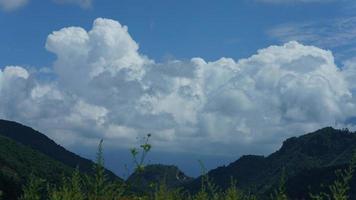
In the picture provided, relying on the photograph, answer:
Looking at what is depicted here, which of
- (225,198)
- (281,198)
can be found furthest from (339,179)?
(225,198)

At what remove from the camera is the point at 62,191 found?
1074 centimetres

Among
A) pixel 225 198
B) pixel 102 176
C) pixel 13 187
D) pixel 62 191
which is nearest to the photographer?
pixel 102 176

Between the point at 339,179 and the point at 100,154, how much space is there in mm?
3968

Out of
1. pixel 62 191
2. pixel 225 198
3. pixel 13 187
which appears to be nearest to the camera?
pixel 62 191

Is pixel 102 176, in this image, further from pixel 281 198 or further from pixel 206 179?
Result: pixel 281 198

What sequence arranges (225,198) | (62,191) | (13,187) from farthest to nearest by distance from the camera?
(13,187)
(225,198)
(62,191)

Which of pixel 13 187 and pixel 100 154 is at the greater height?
pixel 13 187

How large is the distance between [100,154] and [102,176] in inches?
Result: 16.0

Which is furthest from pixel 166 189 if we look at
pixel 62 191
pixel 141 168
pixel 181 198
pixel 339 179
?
pixel 339 179

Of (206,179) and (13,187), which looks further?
(13,187)

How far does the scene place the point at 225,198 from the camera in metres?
11.5

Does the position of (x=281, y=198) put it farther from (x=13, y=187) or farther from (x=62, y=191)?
(x=13, y=187)

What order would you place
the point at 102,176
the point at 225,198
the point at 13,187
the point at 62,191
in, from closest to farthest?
the point at 102,176 → the point at 62,191 → the point at 225,198 → the point at 13,187

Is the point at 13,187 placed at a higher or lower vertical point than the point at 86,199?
higher
